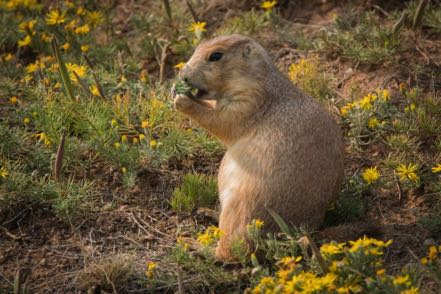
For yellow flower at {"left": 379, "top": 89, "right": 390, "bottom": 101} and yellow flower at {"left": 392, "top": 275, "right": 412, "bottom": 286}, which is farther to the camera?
yellow flower at {"left": 379, "top": 89, "right": 390, "bottom": 101}

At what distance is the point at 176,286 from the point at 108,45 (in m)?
3.37

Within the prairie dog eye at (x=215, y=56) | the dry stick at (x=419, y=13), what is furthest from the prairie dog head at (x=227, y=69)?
the dry stick at (x=419, y=13)

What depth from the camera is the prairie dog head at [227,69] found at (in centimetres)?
484

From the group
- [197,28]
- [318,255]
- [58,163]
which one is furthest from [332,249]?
[197,28]

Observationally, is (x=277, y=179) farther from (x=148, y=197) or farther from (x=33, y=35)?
(x=33, y=35)

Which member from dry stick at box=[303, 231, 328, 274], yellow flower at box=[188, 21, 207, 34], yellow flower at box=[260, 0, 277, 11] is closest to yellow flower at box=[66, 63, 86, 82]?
yellow flower at box=[188, 21, 207, 34]

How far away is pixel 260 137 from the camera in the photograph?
4.70 m

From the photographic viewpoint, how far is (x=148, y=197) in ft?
17.2

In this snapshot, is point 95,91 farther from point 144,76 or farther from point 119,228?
point 119,228

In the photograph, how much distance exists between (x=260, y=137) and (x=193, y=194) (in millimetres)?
751

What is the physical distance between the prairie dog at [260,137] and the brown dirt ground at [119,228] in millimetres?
522

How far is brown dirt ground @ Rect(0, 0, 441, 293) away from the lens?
4559 millimetres

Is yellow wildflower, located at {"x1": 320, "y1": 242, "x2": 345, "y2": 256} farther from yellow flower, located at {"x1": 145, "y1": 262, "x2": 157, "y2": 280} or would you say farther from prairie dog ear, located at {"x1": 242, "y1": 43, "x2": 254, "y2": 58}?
prairie dog ear, located at {"x1": 242, "y1": 43, "x2": 254, "y2": 58}

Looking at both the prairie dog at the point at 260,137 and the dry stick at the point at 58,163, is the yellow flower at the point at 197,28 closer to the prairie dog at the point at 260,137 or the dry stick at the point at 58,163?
the prairie dog at the point at 260,137
